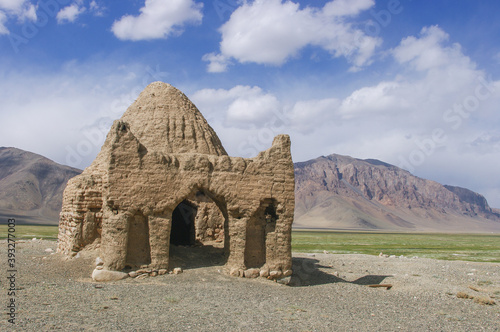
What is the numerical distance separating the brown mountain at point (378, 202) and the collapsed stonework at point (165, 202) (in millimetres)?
116335

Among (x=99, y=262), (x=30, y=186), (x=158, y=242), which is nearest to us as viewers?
(x=99, y=262)

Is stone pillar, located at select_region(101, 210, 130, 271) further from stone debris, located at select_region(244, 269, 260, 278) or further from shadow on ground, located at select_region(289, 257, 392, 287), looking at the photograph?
shadow on ground, located at select_region(289, 257, 392, 287)

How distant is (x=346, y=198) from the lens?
154125 mm

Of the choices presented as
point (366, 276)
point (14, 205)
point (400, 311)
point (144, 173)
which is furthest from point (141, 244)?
point (14, 205)

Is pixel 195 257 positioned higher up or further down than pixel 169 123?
further down

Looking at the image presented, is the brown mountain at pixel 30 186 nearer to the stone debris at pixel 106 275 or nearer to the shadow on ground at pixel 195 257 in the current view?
the shadow on ground at pixel 195 257

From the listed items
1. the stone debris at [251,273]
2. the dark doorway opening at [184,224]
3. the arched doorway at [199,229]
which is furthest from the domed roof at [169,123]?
the stone debris at [251,273]

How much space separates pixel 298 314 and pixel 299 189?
505ft

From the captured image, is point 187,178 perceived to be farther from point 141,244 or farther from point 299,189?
point 299,189

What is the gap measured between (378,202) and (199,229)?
158 m

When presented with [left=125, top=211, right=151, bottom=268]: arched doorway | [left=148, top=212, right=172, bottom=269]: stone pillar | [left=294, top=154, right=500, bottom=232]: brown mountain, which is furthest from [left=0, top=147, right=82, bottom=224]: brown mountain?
[left=148, top=212, right=172, bottom=269]: stone pillar

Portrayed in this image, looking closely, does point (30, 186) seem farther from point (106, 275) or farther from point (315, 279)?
point (315, 279)

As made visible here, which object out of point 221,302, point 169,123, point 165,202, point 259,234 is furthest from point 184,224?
point 221,302

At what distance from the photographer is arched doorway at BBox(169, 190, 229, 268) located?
16.0 m
